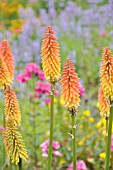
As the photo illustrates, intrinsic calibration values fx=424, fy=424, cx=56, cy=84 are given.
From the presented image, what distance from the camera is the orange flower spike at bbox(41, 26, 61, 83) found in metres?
2.39

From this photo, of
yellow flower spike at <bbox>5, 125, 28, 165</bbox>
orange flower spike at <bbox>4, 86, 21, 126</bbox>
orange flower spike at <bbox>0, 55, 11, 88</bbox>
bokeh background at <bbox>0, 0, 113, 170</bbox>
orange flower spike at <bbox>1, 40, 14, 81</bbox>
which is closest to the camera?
yellow flower spike at <bbox>5, 125, 28, 165</bbox>

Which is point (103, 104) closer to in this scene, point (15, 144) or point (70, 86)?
point (70, 86)

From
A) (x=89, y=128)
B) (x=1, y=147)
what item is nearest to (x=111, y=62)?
(x=1, y=147)

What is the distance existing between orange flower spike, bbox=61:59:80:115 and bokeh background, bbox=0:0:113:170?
2.04 metres

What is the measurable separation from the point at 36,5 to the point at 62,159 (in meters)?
11.9

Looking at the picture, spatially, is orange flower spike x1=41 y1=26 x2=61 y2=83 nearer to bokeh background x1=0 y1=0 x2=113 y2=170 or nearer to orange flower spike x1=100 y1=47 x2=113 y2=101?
orange flower spike x1=100 y1=47 x2=113 y2=101

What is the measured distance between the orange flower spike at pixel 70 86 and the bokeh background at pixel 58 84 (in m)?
2.04

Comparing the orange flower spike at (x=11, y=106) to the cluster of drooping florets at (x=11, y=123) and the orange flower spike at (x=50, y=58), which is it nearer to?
the cluster of drooping florets at (x=11, y=123)

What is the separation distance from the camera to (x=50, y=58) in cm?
239

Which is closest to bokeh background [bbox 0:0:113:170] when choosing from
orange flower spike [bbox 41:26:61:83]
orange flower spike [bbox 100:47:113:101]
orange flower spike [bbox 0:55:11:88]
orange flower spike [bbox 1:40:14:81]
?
orange flower spike [bbox 1:40:14:81]

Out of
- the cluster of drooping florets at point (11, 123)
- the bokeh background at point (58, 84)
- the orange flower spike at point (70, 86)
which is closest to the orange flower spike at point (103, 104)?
the orange flower spike at point (70, 86)

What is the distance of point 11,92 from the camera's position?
2344 mm

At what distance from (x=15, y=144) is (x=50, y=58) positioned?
53 centimetres

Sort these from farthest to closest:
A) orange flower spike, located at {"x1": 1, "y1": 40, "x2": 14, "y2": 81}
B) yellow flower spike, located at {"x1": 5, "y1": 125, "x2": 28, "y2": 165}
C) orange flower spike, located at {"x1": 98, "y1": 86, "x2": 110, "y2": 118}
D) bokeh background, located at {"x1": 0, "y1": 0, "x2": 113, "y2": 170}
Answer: bokeh background, located at {"x1": 0, "y1": 0, "x2": 113, "y2": 170} → orange flower spike, located at {"x1": 1, "y1": 40, "x2": 14, "y2": 81} → orange flower spike, located at {"x1": 98, "y1": 86, "x2": 110, "y2": 118} → yellow flower spike, located at {"x1": 5, "y1": 125, "x2": 28, "y2": 165}
